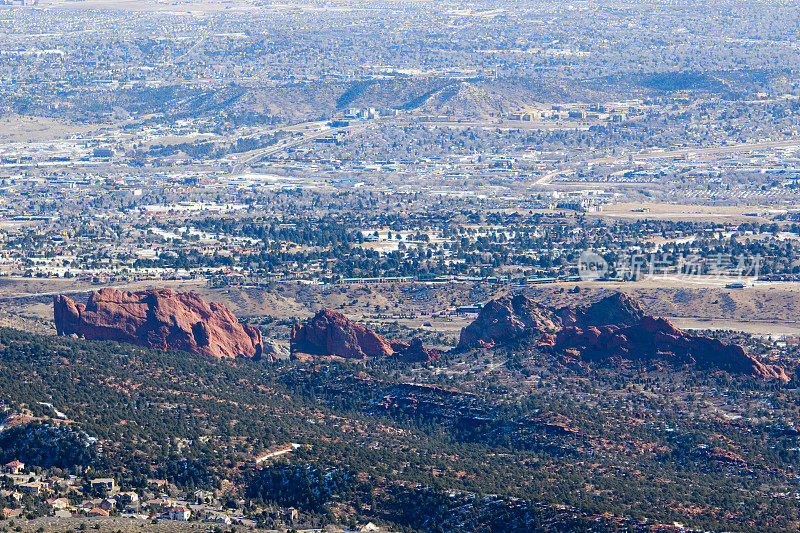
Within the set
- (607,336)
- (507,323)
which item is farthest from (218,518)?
(507,323)

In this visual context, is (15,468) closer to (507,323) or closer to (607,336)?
(607,336)

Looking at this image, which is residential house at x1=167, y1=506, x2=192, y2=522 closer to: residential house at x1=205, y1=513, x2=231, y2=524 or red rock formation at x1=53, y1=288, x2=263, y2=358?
residential house at x1=205, y1=513, x2=231, y2=524

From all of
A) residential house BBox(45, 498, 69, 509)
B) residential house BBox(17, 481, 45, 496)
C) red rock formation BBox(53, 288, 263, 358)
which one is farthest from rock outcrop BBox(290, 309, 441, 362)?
residential house BBox(45, 498, 69, 509)

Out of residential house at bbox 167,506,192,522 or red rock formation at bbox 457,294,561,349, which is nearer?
residential house at bbox 167,506,192,522

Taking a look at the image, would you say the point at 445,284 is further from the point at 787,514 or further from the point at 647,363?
the point at 787,514

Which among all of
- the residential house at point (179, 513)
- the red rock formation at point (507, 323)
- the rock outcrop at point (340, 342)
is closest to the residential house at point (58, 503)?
the residential house at point (179, 513)
